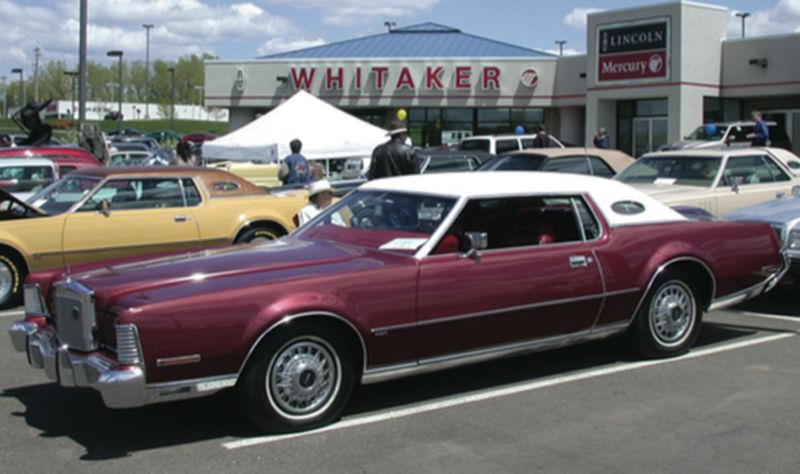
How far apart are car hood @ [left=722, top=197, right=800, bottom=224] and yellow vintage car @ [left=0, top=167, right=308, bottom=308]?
518 cm

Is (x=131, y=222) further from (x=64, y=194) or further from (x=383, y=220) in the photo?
(x=383, y=220)

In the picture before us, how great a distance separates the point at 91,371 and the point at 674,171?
947 cm

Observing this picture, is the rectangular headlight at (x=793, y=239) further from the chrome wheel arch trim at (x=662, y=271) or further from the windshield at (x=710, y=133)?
the windshield at (x=710, y=133)

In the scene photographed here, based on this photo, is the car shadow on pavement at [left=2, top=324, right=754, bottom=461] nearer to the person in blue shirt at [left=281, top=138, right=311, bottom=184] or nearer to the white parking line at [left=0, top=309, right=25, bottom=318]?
the white parking line at [left=0, top=309, right=25, bottom=318]

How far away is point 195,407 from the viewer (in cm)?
609

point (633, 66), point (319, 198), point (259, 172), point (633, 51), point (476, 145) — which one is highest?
point (633, 51)

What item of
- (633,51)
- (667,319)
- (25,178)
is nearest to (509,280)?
(667,319)

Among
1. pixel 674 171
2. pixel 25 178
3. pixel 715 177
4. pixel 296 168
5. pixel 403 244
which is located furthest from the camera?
pixel 296 168

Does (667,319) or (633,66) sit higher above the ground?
(633,66)

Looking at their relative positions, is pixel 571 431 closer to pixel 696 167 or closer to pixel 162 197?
pixel 162 197

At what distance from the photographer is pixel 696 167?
12.4 m

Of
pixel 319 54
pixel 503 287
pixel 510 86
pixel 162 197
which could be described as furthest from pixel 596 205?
pixel 319 54

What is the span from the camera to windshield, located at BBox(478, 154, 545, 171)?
15180 mm

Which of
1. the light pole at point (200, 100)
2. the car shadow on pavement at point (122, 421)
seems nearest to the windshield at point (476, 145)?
the car shadow on pavement at point (122, 421)
